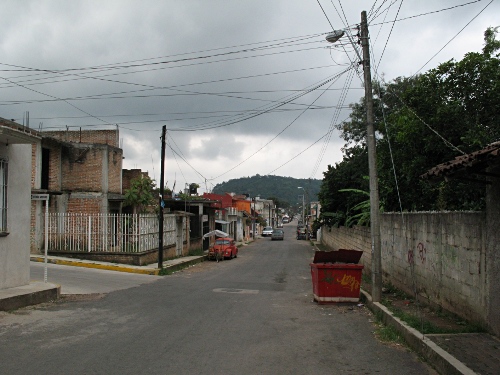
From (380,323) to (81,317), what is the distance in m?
6.26

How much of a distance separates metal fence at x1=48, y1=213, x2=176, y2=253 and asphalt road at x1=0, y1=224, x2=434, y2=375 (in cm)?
918

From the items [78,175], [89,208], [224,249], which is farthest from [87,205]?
[224,249]

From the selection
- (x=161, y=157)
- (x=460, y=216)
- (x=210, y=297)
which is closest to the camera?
(x=460, y=216)

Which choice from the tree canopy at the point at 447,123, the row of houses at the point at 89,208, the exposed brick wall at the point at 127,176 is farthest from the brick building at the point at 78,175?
the tree canopy at the point at 447,123

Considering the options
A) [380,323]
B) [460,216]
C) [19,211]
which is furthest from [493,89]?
[19,211]

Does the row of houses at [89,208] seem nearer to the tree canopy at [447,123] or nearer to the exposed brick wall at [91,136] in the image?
the exposed brick wall at [91,136]

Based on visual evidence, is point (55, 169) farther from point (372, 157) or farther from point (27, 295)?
point (372, 157)

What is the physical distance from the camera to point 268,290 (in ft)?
51.2

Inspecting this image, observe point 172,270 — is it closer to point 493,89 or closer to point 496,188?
point 493,89

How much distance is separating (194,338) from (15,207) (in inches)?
263

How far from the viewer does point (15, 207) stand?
11.8 meters

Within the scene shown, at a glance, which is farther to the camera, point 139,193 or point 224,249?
point 224,249

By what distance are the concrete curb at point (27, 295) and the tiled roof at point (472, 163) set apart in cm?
897

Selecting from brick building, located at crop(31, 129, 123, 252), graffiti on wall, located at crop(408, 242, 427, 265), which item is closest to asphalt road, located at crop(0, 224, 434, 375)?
graffiti on wall, located at crop(408, 242, 427, 265)
